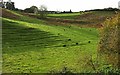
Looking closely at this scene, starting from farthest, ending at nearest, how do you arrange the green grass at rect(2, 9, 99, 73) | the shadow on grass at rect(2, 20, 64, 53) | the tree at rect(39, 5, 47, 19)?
the tree at rect(39, 5, 47, 19)
the shadow on grass at rect(2, 20, 64, 53)
the green grass at rect(2, 9, 99, 73)

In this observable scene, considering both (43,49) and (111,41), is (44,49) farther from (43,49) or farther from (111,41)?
(111,41)

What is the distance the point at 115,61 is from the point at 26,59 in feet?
38.2

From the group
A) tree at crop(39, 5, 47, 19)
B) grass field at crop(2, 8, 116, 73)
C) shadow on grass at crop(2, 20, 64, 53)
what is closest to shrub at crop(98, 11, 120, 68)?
grass field at crop(2, 8, 116, 73)

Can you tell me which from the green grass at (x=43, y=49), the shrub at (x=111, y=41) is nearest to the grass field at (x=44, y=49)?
the green grass at (x=43, y=49)

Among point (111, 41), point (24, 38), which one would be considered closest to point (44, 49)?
point (24, 38)

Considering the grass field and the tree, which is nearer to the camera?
the grass field

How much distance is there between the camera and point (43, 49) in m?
44.4

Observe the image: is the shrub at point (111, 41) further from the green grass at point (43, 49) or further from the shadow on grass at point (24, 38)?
the shadow on grass at point (24, 38)

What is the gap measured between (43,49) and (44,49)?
0.13 metres

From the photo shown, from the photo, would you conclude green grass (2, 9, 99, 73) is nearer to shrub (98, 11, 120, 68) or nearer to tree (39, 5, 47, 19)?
shrub (98, 11, 120, 68)

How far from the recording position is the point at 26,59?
3928 cm

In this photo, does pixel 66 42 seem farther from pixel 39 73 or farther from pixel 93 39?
pixel 39 73

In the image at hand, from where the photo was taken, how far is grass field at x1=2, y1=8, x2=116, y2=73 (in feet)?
115

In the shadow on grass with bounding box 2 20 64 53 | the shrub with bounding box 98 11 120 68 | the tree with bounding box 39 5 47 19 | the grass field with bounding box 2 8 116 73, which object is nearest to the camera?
the shrub with bounding box 98 11 120 68
